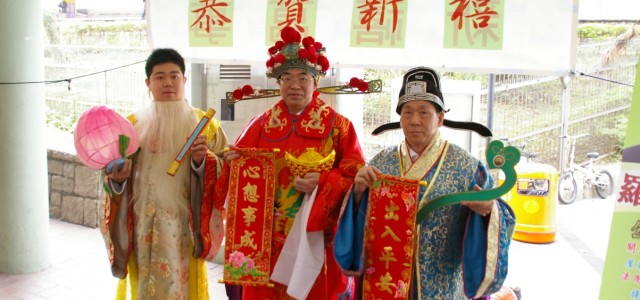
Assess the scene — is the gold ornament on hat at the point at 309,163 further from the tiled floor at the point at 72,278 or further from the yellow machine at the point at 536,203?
the yellow machine at the point at 536,203

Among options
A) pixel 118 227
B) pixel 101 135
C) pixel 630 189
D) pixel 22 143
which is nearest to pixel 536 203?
pixel 630 189

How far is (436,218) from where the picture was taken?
2383 mm

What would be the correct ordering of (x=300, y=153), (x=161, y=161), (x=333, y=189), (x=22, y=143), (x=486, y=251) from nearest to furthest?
(x=486, y=251) < (x=333, y=189) < (x=300, y=153) < (x=161, y=161) < (x=22, y=143)

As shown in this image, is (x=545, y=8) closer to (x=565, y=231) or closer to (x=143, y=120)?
(x=143, y=120)

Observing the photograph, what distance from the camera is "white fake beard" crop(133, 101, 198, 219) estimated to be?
305 cm

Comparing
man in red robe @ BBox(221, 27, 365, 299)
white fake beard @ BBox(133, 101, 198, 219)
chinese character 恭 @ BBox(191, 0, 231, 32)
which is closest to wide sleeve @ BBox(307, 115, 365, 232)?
man in red robe @ BBox(221, 27, 365, 299)

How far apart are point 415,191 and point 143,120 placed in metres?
1.54

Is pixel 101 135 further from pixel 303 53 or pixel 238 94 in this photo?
pixel 303 53

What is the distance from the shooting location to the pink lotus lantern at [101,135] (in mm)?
2904

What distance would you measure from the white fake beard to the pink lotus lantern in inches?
5.6

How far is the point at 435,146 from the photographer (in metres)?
2.41

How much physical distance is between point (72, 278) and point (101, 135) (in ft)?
7.84

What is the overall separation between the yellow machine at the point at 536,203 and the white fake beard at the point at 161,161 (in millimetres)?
3871

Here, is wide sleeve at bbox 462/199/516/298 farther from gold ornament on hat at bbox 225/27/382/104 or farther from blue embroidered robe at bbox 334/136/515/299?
gold ornament on hat at bbox 225/27/382/104
